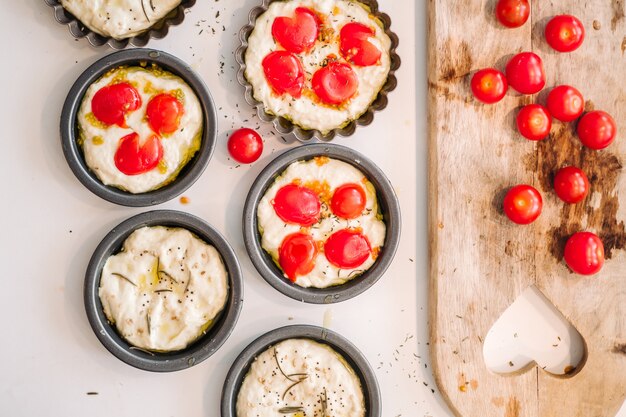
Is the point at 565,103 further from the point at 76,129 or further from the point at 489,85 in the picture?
the point at 76,129

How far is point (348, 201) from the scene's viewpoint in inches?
134

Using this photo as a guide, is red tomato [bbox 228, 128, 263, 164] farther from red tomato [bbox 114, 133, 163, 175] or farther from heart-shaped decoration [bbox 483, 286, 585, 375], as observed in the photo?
heart-shaped decoration [bbox 483, 286, 585, 375]

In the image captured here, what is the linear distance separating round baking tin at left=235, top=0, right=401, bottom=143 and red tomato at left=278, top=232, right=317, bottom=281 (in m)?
0.55

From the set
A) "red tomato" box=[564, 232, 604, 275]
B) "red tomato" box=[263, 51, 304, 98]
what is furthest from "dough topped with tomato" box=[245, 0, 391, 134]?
"red tomato" box=[564, 232, 604, 275]

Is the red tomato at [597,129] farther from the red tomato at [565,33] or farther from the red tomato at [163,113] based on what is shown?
the red tomato at [163,113]

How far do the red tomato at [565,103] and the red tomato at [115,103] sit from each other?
230 cm

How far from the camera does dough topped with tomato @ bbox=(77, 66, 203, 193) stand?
332 cm

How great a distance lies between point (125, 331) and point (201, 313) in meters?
0.43

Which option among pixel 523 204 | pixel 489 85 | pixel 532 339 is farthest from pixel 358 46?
pixel 532 339

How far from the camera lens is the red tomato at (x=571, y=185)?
3.46 meters

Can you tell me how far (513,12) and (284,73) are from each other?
52.0 inches

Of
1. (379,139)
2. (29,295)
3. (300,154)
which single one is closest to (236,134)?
(300,154)

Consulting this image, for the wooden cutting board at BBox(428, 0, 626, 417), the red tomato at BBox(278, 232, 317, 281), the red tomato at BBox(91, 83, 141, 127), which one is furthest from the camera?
the wooden cutting board at BBox(428, 0, 626, 417)

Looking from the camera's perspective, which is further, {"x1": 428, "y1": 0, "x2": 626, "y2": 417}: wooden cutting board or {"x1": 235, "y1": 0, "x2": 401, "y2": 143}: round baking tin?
{"x1": 428, "y1": 0, "x2": 626, "y2": 417}: wooden cutting board
